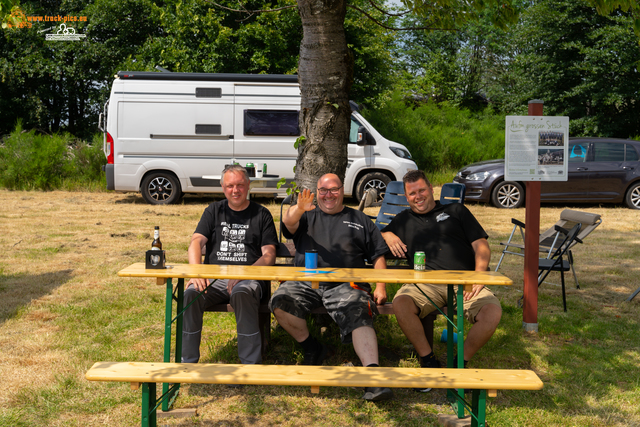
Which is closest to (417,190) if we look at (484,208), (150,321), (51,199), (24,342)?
(150,321)

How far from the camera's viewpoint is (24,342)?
4086mm

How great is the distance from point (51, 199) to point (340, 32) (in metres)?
9.75

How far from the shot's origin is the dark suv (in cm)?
1132

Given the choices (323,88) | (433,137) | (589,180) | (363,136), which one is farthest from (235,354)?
(433,137)

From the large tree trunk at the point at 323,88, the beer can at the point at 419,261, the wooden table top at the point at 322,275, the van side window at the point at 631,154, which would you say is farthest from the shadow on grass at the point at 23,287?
the van side window at the point at 631,154

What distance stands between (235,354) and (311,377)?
1535 mm

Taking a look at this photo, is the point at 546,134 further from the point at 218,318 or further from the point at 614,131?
the point at 614,131

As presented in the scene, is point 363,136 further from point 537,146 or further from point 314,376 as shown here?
point 314,376

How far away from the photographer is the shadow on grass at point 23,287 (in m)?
4.88

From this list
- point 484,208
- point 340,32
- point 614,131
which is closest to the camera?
point 340,32

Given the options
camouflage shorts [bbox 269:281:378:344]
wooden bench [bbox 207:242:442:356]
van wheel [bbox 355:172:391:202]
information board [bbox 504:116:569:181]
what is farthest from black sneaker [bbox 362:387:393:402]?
van wheel [bbox 355:172:391:202]

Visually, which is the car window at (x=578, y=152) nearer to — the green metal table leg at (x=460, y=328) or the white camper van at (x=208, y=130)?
the white camper van at (x=208, y=130)

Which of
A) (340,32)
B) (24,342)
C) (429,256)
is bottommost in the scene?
(24,342)

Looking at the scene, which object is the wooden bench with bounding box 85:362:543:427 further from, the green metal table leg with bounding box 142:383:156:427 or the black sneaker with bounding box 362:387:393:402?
the black sneaker with bounding box 362:387:393:402
